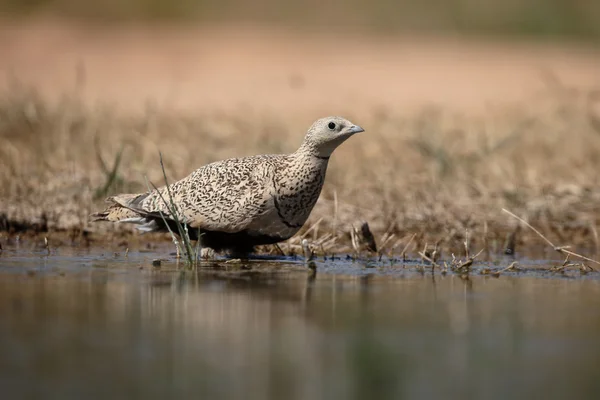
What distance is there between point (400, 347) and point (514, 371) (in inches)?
23.4

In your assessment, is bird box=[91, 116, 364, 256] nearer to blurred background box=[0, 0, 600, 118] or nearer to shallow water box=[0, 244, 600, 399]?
shallow water box=[0, 244, 600, 399]

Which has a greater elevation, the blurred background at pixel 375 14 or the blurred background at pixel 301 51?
the blurred background at pixel 375 14

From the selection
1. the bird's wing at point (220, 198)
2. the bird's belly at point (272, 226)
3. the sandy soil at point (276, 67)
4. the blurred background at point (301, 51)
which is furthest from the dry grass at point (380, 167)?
the sandy soil at point (276, 67)

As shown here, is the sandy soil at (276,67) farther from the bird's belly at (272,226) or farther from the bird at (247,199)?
the bird's belly at (272,226)

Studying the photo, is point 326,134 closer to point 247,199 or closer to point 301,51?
point 247,199

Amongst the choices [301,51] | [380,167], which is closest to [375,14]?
[301,51]

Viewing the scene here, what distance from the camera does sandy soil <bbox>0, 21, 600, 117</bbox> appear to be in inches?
715

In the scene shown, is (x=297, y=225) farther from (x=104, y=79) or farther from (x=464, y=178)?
(x=104, y=79)

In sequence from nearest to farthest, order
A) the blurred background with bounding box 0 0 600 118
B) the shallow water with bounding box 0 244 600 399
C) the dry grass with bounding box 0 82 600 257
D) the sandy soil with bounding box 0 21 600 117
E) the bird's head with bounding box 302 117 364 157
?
the shallow water with bounding box 0 244 600 399 → the bird's head with bounding box 302 117 364 157 → the dry grass with bounding box 0 82 600 257 → the sandy soil with bounding box 0 21 600 117 → the blurred background with bounding box 0 0 600 118

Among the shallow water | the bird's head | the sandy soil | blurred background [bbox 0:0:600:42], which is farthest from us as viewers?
blurred background [bbox 0:0:600:42]

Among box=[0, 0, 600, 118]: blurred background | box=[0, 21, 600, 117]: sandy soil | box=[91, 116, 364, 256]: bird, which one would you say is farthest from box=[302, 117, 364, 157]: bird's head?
box=[0, 21, 600, 117]: sandy soil

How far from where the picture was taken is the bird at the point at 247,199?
27.6 feet

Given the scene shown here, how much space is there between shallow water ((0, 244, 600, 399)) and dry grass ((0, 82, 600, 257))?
1365 mm

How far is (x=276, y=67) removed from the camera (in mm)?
21094
